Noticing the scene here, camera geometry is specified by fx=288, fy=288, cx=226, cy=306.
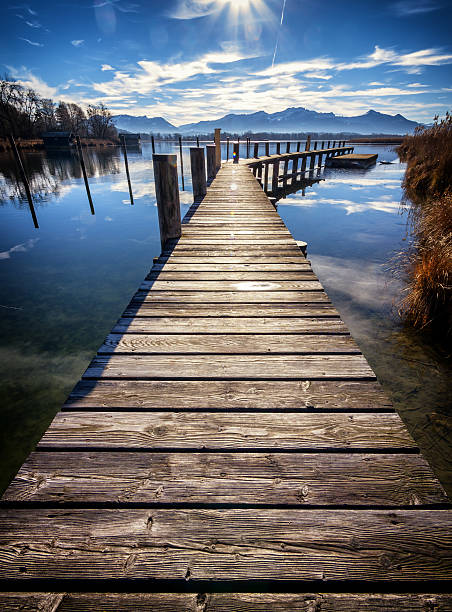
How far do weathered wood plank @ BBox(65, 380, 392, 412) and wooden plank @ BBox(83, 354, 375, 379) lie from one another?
6 cm

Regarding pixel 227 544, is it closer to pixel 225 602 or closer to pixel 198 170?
pixel 225 602

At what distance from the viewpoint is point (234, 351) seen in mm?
2199

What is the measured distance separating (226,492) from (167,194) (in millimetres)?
4069

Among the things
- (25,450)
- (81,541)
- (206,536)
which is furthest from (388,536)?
(25,450)

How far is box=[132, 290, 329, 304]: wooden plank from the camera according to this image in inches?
115

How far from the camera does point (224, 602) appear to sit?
0.99 metres

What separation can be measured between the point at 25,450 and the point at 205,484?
2.89m

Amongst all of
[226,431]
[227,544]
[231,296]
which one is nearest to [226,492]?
[227,544]

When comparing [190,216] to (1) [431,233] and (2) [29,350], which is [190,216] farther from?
(1) [431,233]

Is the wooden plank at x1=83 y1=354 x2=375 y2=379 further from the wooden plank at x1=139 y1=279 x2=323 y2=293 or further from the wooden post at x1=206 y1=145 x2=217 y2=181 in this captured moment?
the wooden post at x1=206 y1=145 x2=217 y2=181

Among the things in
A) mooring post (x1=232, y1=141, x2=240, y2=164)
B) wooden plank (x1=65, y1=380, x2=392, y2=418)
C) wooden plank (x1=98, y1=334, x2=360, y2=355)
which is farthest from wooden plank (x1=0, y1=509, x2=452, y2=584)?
mooring post (x1=232, y1=141, x2=240, y2=164)

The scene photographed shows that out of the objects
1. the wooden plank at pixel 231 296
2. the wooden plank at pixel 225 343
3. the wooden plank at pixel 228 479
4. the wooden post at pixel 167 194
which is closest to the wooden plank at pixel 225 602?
the wooden plank at pixel 228 479

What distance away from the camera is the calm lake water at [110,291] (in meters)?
3.60

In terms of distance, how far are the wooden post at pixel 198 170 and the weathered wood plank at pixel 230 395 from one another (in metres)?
6.11
